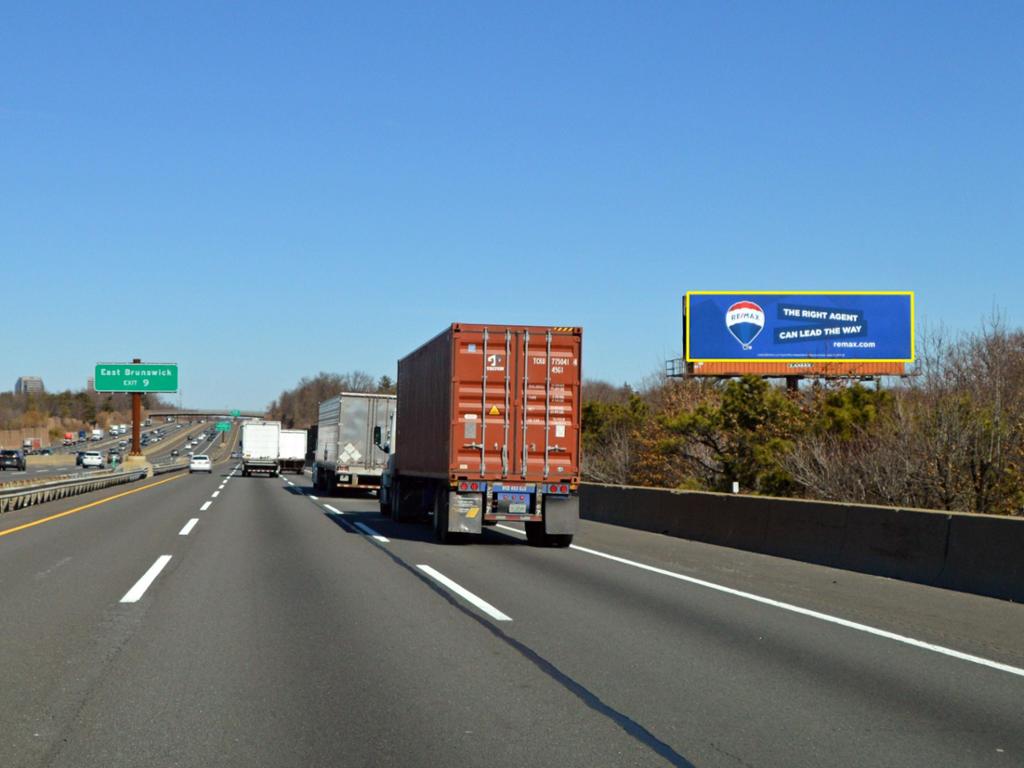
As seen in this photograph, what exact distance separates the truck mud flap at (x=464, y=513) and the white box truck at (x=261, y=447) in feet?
153

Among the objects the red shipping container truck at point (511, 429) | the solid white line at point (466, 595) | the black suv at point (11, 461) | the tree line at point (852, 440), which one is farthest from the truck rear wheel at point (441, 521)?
the black suv at point (11, 461)

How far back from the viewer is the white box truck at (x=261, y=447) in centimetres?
6309

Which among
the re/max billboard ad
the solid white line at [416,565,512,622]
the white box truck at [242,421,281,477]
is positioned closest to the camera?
the solid white line at [416,565,512,622]

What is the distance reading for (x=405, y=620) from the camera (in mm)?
10062

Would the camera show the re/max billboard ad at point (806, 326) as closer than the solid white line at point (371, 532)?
No

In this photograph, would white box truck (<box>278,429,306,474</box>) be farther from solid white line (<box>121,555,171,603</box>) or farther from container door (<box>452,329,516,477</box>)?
solid white line (<box>121,555,171,603</box>)

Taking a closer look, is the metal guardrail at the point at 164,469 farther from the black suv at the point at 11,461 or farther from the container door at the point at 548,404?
the container door at the point at 548,404

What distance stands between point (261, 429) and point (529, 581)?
171ft

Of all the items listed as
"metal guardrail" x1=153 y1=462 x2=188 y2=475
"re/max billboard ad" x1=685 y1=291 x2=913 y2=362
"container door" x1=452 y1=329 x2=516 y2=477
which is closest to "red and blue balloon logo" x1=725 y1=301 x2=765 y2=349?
"re/max billboard ad" x1=685 y1=291 x2=913 y2=362

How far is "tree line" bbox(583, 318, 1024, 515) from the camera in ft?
65.4

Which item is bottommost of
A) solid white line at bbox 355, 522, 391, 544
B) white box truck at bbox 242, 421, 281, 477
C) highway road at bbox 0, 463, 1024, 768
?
highway road at bbox 0, 463, 1024, 768

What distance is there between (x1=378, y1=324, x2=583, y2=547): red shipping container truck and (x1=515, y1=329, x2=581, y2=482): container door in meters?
0.02

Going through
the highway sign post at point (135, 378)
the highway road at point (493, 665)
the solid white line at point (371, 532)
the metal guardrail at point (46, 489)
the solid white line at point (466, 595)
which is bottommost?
the highway road at point (493, 665)

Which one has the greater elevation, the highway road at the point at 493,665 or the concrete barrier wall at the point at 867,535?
the concrete barrier wall at the point at 867,535
